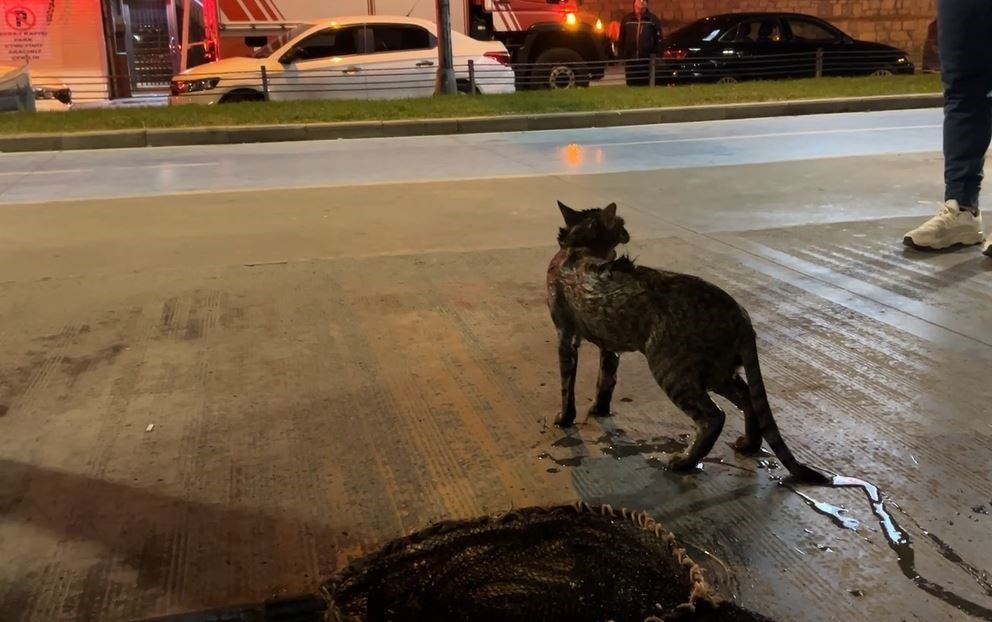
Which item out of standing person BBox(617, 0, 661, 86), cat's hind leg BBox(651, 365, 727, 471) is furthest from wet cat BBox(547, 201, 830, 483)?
standing person BBox(617, 0, 661, 86)

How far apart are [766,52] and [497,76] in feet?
18.0

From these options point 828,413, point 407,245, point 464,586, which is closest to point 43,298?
→ point 407,245

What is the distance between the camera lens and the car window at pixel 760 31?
17.7m

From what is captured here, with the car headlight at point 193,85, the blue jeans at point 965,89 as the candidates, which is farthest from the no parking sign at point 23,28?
the blue jeans at point 965,89

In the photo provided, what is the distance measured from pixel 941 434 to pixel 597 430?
1.11 m

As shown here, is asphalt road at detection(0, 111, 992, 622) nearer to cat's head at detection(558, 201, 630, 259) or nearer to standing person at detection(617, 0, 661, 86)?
cat's head at detection(558, 201, 630, 259)

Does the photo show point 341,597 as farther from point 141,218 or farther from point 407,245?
point 141,218

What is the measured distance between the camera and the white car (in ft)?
48.2

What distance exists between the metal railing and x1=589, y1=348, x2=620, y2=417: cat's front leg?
12.4m

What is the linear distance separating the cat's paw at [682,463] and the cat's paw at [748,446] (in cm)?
20

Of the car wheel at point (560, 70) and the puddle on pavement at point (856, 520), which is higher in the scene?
the car wheel at point (560, 70)

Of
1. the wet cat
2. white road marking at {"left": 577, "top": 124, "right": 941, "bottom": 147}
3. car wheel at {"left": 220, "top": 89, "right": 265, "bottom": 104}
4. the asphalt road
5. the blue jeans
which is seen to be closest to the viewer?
the asphalt road

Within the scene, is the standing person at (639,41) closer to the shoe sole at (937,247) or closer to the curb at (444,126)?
the curb at (444,126)

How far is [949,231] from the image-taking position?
5.34 m
